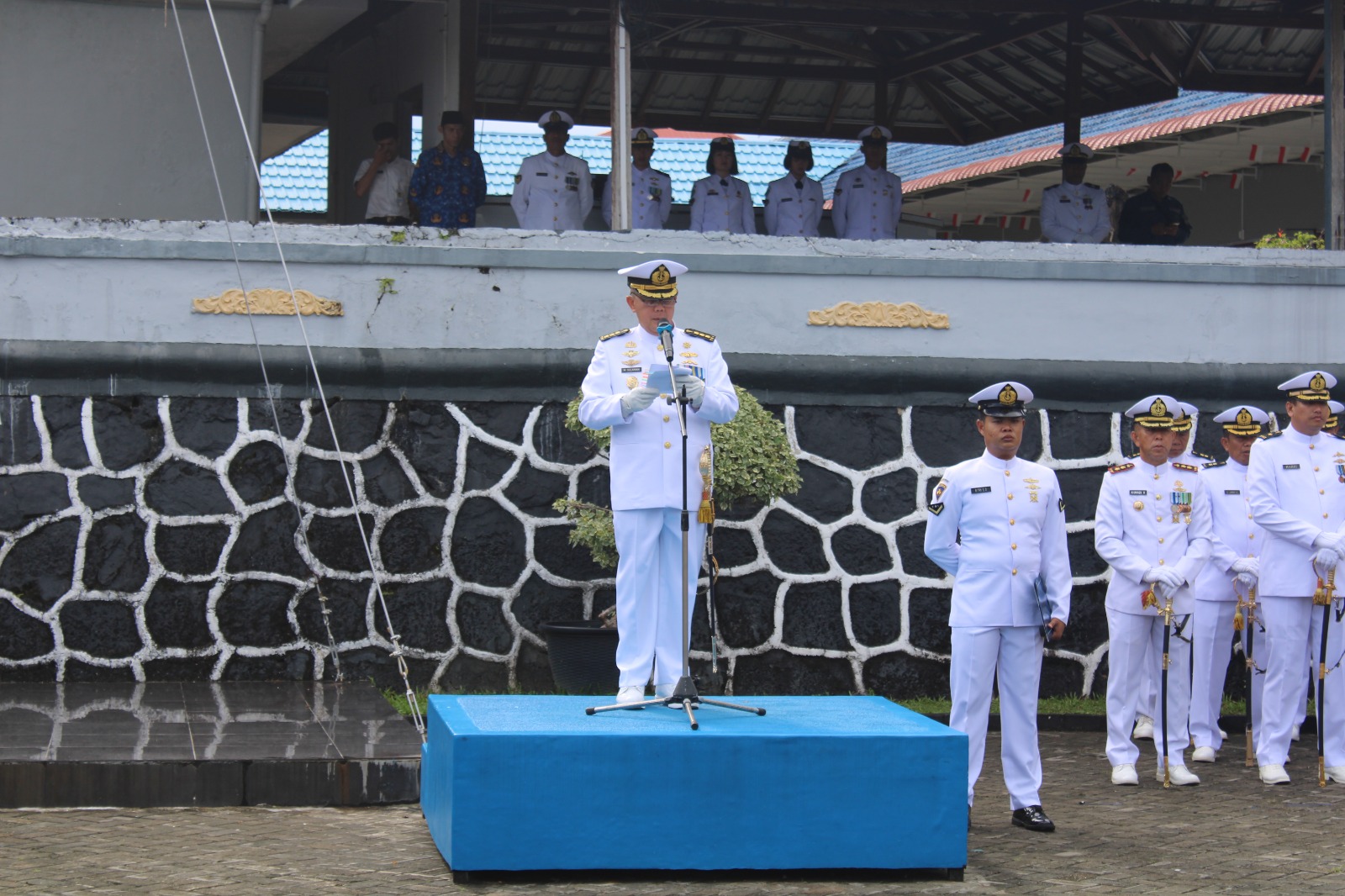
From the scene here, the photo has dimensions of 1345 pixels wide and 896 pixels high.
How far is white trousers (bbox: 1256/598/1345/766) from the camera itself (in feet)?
27.8

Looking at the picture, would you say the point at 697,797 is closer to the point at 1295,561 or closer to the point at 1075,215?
the point at 1295,561

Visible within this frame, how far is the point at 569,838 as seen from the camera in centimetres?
602

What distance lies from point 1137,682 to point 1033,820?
1664 millimetres

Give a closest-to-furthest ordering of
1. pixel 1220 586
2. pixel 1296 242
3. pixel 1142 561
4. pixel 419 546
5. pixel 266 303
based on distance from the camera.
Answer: pixel 1142 561 < pixel 1220 586 < pixel 266 303 < pixel 419 546 < pixel 1296 242

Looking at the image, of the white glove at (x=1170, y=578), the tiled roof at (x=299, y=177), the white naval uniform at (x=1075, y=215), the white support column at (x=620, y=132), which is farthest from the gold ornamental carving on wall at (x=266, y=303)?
the tiled roof at (x=299, y=177)

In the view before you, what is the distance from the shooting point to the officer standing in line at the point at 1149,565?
8.41 metres

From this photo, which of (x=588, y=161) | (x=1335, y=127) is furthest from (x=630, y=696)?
(x=588, y=161)

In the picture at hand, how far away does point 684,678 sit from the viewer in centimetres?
651

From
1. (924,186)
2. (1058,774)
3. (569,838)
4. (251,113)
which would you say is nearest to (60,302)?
(251,113)

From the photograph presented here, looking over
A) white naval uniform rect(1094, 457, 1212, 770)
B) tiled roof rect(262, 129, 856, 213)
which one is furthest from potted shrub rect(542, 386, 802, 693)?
tiled roof rect(262, 129, 856, 213)

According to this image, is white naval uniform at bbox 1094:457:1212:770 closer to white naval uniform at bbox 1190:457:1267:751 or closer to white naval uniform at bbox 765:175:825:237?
white naval uniform at bbox 1190:457:1267:751

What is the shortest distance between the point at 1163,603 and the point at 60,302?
6.28 meters

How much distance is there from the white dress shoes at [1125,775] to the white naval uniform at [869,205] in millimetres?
5787

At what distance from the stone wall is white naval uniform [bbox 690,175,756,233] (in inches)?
108
